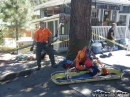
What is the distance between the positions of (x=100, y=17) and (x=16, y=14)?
787cm

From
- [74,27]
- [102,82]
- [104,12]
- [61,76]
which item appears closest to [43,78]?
[61,76]

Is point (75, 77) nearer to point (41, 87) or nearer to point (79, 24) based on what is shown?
point (41, 87)

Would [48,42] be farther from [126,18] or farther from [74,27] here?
[126,18]

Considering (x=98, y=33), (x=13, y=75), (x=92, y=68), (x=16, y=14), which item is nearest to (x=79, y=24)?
(x=92, y=68)

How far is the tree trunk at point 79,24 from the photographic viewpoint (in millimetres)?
7297

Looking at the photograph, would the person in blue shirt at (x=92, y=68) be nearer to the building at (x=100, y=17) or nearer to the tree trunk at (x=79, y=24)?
the tree trunk at (x=79, y=24)

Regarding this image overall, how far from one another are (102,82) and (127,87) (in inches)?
31.6

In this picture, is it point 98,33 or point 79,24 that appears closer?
point 79,24

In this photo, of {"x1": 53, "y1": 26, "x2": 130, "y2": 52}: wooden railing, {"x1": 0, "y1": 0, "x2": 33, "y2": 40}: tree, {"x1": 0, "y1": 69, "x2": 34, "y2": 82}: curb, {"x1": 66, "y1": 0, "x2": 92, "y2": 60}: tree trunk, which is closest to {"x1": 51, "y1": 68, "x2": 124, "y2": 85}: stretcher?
{"x1": 0, "y1": 69, "x2": 34, "y2": 82}: curb

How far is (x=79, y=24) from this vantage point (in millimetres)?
7430

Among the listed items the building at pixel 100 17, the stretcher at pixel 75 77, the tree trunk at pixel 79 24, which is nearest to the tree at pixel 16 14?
the building at pixel 100 17

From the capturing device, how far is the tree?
1662 cm

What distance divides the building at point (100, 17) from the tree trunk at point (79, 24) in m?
4.61

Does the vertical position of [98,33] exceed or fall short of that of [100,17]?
it falls short
